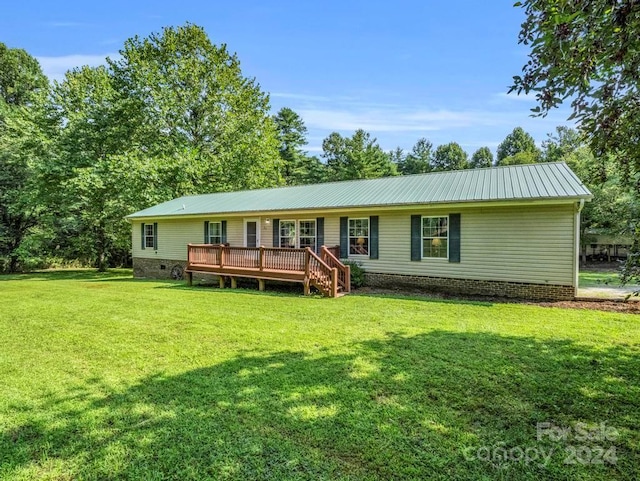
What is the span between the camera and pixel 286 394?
379cm

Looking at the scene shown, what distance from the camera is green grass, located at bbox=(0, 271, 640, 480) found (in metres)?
2.66

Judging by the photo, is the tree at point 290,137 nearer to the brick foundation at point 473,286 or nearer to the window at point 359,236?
the window at point 359,236

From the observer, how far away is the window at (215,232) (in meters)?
15.5

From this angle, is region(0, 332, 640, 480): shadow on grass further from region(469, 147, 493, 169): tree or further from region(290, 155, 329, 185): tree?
region(469, 147, 493, 169): tree

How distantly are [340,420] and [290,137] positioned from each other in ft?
128

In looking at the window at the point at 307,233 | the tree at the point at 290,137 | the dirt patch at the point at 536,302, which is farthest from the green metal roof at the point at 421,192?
the tree at the point at 290,137

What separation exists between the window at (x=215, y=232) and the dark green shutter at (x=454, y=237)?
31.3ft

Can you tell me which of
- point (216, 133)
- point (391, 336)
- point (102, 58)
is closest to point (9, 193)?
point (102, 58)

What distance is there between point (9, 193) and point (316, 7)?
73.6 feet

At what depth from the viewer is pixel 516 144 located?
50.2 m

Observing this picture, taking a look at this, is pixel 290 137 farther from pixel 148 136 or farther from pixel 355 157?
pixel 148 136

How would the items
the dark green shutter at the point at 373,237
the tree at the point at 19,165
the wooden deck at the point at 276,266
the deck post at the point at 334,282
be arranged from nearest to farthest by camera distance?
the deck post at the point at 334,282 < the wooden deck at the point at 276,266 < the dark green shutter at the point at 373,237 < the tree at the point at 19,165

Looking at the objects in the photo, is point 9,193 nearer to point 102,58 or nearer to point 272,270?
point 102,58

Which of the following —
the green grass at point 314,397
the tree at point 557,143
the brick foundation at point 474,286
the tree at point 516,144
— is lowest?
the green grass at point 314,397
